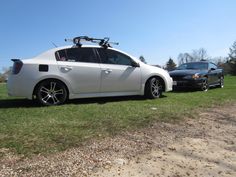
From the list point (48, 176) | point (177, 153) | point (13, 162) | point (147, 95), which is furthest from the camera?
point (147, 95)

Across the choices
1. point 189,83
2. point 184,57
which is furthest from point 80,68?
point 184,57

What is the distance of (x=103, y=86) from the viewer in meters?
7.74

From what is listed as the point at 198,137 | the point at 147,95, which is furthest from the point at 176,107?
the point at 198,137

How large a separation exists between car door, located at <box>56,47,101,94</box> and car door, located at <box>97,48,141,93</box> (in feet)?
0.66

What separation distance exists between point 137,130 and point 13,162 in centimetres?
214

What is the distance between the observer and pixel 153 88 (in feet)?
27.9

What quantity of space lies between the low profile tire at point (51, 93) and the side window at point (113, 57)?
1387 mm

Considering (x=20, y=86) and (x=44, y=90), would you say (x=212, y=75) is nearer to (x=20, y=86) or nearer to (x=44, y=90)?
(x=44, y=90)

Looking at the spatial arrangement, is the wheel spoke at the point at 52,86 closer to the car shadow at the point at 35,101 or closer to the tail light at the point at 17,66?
the car shadow at the point at 35,101

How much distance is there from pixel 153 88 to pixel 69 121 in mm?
3755

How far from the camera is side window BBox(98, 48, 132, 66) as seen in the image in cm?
789

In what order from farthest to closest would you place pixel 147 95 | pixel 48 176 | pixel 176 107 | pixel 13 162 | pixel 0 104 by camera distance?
pixel 147 95 < pixel 0 104 < pixel 176 107 < pixel 13 162 < pixel 48 176

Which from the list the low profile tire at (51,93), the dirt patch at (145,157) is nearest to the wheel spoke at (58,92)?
the low profile tire at (51,93)

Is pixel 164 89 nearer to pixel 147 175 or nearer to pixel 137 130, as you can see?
pixel 137 130
